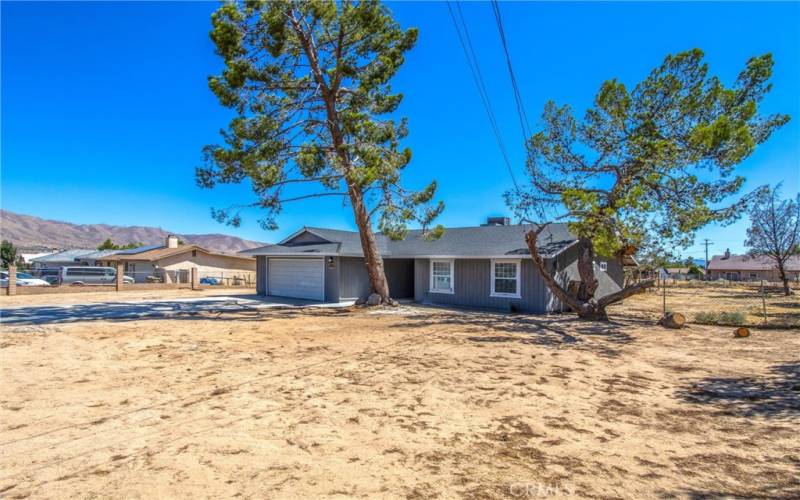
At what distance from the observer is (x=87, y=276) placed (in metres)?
26.3

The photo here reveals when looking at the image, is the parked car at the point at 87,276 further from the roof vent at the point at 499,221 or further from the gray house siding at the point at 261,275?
the roof vent at the point at 499,221

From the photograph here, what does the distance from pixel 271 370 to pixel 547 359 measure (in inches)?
195

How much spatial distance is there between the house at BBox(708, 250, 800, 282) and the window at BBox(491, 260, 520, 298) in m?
54.7

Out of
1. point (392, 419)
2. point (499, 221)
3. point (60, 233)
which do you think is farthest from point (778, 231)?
point (60, 233)

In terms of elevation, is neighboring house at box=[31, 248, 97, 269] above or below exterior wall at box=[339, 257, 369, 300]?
above

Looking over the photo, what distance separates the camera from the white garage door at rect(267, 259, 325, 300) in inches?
789

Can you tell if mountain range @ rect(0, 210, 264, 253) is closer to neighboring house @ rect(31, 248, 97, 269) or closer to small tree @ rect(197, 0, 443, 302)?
neighboring house @ rect(31, 248, 97, 269)

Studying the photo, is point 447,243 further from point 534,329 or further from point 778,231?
point 778,231

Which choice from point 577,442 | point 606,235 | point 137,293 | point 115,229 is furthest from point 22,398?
point 115,229

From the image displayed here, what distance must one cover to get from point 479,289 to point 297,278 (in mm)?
8766

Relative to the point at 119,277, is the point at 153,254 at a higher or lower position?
higher

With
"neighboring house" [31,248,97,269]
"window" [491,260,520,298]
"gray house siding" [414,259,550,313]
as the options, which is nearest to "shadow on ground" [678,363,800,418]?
"gray house siding" [414,259,550,313]

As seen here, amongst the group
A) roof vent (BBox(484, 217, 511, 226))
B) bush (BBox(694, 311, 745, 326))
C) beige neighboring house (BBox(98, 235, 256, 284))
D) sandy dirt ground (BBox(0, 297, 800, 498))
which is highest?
roof vent (BBox(484, 217, 511, 226))

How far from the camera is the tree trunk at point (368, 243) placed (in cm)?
1686
